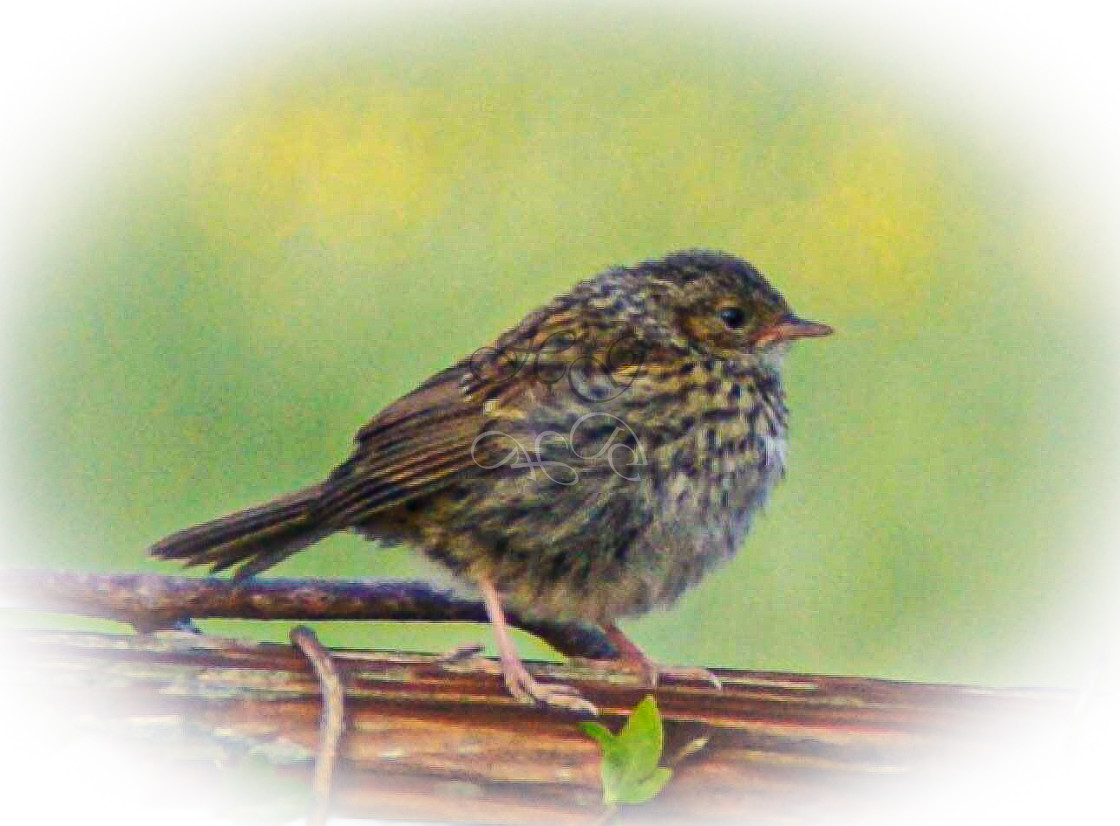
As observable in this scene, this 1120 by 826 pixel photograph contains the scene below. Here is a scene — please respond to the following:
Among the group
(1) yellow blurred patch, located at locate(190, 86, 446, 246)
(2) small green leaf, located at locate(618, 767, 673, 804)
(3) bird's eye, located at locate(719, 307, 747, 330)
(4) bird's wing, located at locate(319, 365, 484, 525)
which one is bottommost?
(2) small green leaf, located at locate(618, 767, 673, 804)

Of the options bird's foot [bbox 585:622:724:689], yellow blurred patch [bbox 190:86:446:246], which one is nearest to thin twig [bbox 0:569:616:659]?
bird's foot [bbox 585:622:724:689]

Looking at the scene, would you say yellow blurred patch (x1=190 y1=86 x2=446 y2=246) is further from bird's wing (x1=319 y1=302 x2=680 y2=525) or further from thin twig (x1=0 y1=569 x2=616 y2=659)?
thin twig (x1=0 y1=569 x2=616 y2=659)

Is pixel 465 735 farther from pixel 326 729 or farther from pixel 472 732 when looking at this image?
pixel 326 729

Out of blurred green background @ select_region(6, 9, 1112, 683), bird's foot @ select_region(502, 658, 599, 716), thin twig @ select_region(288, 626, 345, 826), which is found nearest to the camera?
thin twig @ select_region(288, 626, 345, 826)

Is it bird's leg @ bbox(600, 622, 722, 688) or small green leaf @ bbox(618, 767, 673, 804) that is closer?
small green leaf @ bbox(618, 767, 673, 804)

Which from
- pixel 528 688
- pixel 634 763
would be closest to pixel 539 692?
pixel 528 688

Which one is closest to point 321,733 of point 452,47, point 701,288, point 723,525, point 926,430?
point 723,525
